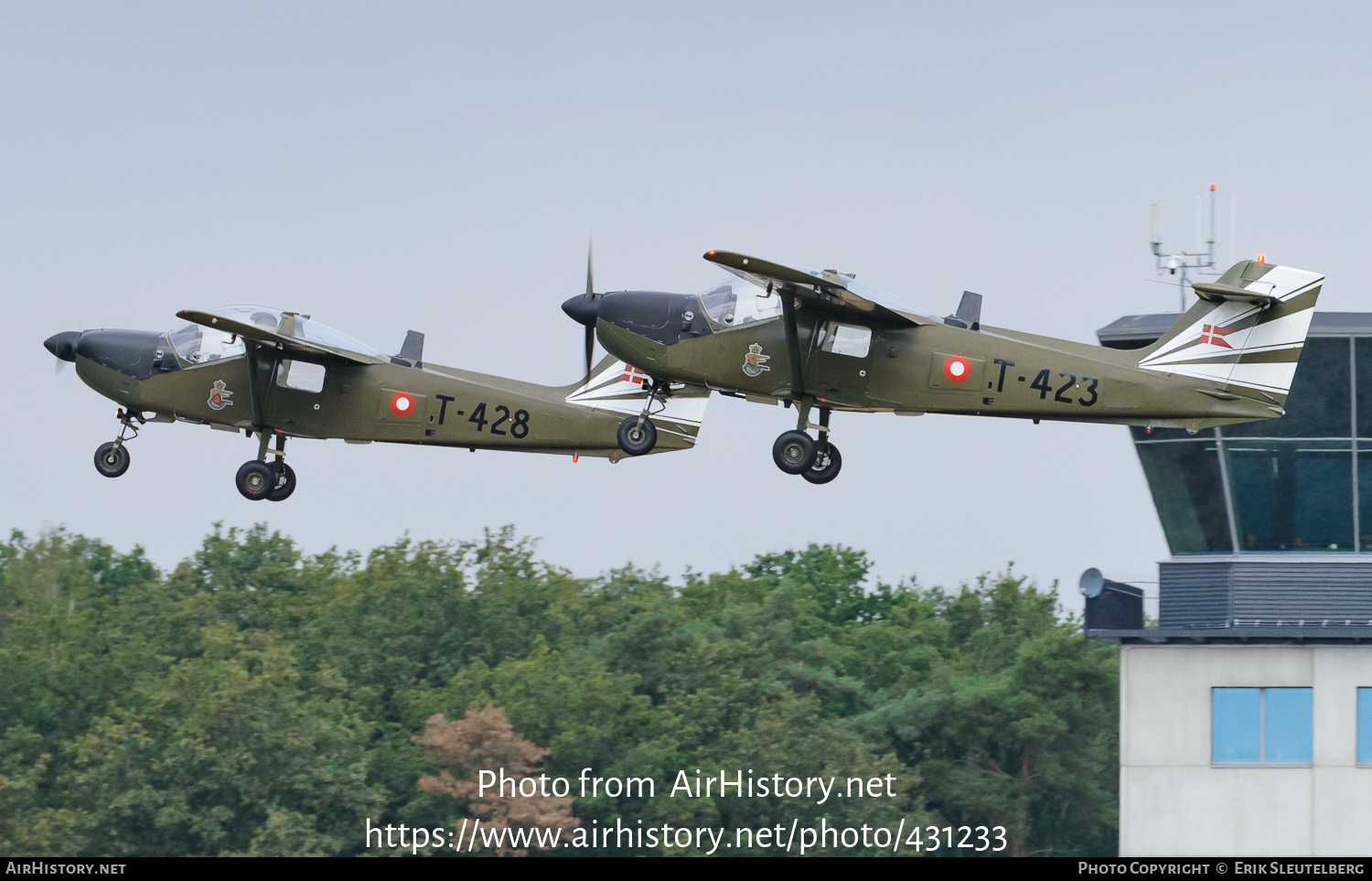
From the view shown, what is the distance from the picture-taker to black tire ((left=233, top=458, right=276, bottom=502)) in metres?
39.5

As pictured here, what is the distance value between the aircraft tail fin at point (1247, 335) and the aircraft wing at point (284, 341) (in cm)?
1444

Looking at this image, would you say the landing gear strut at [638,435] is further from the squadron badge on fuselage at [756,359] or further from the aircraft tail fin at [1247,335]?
the aircraft tail fin at [1247,335]

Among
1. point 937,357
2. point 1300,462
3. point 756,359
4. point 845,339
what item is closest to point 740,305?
point 756,359

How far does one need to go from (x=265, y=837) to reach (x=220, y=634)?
662 inches

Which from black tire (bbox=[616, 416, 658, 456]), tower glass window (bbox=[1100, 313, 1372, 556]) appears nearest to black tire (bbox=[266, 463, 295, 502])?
black tire (bbox=[616, 416, 658, 456])

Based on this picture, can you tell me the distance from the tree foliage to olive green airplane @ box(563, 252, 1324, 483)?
44.5 m

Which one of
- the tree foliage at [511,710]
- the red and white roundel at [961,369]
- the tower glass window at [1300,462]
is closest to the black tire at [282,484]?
the red and white roundel at [961,369]

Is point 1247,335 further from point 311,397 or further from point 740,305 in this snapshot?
point 311,397

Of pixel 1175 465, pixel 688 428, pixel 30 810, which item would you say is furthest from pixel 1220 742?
pixel 30 810

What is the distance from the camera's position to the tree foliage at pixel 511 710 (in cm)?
8031

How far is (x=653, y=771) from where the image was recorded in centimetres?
8288

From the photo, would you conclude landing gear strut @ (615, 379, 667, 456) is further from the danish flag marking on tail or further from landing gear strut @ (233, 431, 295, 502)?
the danish flag marking on tail

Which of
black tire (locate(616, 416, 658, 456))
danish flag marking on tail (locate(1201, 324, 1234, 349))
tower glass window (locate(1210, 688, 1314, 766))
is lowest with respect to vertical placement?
tower glass window (locate(1210, 688, 1314, 766))
